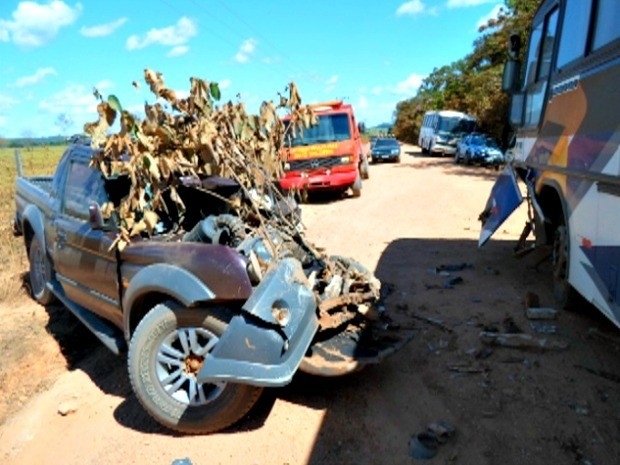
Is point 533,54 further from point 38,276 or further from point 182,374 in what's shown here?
point 38,276

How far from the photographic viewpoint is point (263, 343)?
3133 millimetres

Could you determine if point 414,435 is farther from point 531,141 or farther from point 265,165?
point 531,141

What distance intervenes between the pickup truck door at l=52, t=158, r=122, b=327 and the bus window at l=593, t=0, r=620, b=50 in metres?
4.06

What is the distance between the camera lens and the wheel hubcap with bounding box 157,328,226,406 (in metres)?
3.43

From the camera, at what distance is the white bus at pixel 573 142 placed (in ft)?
11.3

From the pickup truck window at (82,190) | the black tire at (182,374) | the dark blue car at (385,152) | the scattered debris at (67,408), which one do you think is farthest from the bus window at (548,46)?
the dark blue car at (385,152)

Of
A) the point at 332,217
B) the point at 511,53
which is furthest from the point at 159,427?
the point at 332,217

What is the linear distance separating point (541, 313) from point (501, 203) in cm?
183

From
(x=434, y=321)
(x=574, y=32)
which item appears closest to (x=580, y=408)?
(x=434, y=321)

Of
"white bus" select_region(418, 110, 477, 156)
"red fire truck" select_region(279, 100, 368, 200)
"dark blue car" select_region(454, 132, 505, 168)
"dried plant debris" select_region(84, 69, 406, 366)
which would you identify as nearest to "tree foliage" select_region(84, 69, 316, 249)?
"dried plant debris" select_region(84, 69, 406, 366)

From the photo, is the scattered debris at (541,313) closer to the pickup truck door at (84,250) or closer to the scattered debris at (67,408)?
the pickup truck door at (84,250)

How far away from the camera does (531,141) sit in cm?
584

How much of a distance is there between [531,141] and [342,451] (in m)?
4.28

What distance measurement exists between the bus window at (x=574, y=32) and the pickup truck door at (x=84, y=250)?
427 cm
